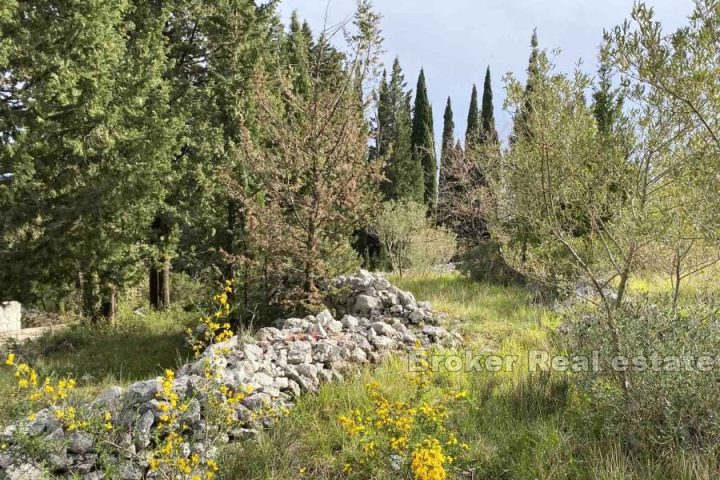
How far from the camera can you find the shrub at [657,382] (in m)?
2.93

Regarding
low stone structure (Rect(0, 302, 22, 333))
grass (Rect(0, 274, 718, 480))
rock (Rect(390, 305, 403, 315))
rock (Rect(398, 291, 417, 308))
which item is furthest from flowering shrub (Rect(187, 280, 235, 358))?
low stone structure (Rect(0, 302, 22, 333))

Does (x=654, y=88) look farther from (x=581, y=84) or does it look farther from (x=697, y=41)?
(x=581, y=84)

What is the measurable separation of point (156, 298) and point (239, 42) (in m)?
6.10

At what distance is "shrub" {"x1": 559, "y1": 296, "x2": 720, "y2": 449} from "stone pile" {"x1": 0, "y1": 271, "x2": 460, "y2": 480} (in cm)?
144

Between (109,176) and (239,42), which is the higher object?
(239,42)

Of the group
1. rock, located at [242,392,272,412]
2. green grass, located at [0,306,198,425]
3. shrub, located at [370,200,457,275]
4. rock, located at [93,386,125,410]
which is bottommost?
green grass, located at [0,306,198,425]

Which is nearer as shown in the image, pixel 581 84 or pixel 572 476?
pixel 572 476

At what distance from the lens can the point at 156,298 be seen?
11.6 m

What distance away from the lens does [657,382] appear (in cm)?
305

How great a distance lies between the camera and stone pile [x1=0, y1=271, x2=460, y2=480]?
3059 millimetres

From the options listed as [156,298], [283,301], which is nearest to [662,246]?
[283,301]

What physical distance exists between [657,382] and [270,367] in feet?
9.51

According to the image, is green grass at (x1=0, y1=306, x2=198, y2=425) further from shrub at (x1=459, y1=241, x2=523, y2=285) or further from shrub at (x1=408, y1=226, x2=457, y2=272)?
shrub at (x1=408, y1=226, x2=457, y2=272)

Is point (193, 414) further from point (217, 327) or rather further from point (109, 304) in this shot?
point (109, 304)
